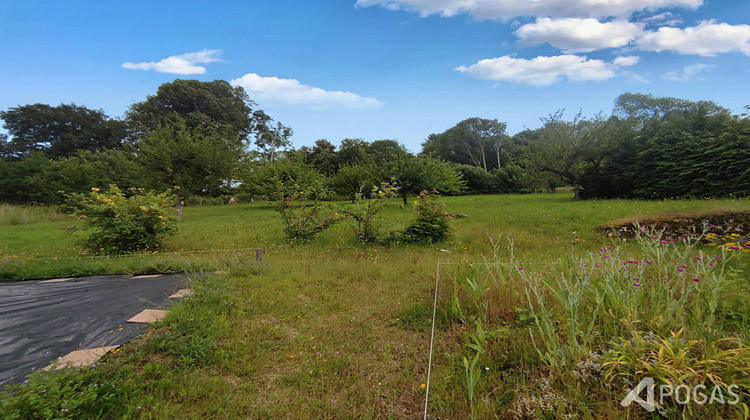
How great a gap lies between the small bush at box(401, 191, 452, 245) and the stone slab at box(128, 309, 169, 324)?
4.79 m

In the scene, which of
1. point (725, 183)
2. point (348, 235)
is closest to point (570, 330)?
point (348, 235)

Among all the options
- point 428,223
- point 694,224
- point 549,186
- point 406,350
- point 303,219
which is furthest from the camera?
point 549,186

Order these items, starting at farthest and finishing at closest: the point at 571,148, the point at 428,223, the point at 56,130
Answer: the point at 56,130
the point at 571,148
the point at 428,223

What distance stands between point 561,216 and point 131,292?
10340 mm

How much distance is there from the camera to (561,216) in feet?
29.5

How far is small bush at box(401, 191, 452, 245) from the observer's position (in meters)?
6.63

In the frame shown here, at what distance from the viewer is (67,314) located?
9.89 feet

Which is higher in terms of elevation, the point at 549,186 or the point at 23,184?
the point at 23,184

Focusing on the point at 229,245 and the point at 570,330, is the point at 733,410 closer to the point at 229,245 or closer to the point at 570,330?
the point at 570,330

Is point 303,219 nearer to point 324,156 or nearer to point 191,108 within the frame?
point 324,156

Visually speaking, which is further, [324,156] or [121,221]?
[324,156]

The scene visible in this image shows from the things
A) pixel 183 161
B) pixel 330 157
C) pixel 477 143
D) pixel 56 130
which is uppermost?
pixel 56 130

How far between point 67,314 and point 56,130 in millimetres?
39338

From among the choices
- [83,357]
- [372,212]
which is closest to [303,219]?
[372,212]
